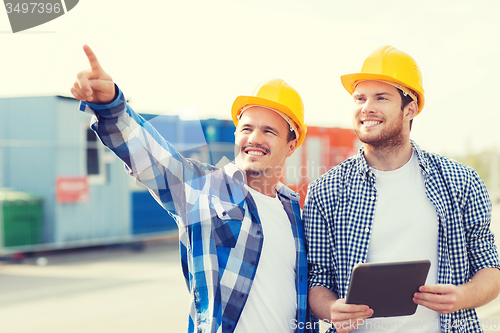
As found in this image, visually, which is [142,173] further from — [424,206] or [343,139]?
[343,139]

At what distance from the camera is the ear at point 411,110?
8.27ft

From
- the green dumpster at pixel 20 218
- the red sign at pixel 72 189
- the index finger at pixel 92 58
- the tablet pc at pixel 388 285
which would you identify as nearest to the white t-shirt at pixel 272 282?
the tablet pc at pixel 388 285

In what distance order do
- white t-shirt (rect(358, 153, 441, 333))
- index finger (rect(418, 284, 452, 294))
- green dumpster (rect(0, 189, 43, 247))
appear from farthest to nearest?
green dumpster (rect(0, 189, 43, 247)) < white t-shirt (rect(358, 153, 441, 333)) < index finger (rect(418, 284, 452, 294))

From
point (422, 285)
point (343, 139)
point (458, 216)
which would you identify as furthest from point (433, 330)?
point (343, 139)

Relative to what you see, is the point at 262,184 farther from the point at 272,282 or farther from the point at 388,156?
the point at 388,156

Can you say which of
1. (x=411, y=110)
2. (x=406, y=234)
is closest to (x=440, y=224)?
(x=406, y=234)

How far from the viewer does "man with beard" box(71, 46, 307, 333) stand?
194cm

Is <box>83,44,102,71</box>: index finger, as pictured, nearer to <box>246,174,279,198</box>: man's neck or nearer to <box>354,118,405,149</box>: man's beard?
<box>246,174,279,198</box>: man's neck

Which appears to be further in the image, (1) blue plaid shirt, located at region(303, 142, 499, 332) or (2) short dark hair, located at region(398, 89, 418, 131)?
(2) short dark hair, located at region(398, 89, 418, 131)

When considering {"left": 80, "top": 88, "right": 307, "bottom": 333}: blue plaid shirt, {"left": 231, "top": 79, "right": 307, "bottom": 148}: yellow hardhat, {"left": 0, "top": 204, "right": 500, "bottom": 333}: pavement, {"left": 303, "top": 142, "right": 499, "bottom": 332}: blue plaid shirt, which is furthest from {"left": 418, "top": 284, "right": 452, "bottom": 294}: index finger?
{"left": 0, "top": 204, "right": 500, "bottom": 333}: pavement

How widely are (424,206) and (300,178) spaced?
1202 centimetres

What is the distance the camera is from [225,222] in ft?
7.19

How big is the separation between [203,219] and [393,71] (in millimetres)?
1213

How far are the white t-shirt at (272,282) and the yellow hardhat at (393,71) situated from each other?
831 mm
